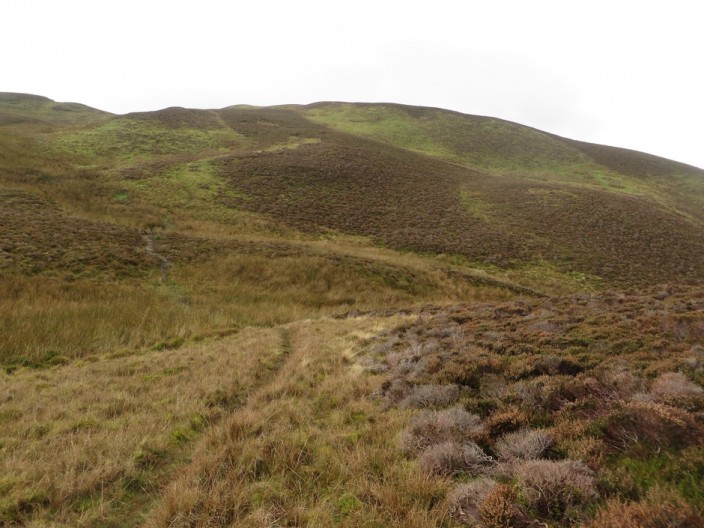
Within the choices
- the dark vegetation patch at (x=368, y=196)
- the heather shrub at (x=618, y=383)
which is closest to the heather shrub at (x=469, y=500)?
the heather shrub at (x=618, y=383)

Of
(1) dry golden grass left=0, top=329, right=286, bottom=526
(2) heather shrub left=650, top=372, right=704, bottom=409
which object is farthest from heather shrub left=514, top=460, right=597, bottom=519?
(1) dry golden grass left=0, top=329, right=286, bottom=526

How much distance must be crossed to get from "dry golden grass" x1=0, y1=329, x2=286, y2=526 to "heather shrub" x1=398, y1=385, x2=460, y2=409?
10.8ft

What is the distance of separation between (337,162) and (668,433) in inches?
1997

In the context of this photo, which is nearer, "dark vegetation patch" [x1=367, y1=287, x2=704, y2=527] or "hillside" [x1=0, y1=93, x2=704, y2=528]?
"dark vegetation patch" [x1=367, y1=287, x2=704, y2=527]

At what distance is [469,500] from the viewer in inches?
156

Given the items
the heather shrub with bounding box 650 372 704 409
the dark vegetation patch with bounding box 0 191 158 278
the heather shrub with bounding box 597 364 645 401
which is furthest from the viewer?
the dark vegetation patch with bounding box 0 191 158 278

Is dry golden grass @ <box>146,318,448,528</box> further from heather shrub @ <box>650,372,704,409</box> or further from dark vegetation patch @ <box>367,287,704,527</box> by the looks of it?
heather shrub @ <box>650,372,704,409</box>

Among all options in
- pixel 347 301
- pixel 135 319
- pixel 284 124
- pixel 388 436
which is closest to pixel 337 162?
pixel 284 124

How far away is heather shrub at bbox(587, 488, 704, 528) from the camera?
304 cm

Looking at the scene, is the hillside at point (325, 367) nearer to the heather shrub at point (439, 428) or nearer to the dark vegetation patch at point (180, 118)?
the heather shrub at point (439, 428)

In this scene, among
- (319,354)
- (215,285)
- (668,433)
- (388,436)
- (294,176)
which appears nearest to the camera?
(668,433)

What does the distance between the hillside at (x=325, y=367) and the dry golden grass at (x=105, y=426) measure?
1.6 inches

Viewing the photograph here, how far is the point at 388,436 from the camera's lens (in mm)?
5516

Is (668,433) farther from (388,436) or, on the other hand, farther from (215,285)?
(215,285)
